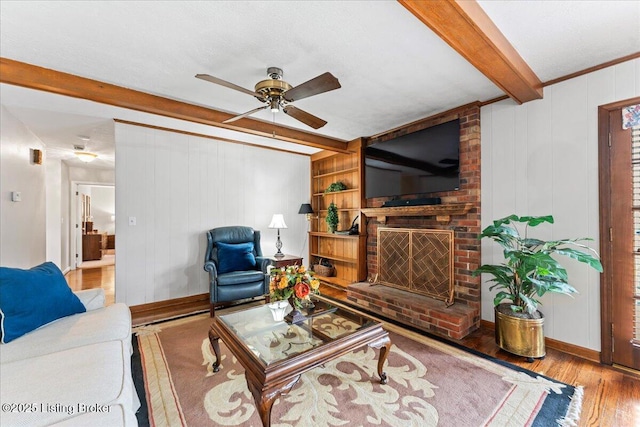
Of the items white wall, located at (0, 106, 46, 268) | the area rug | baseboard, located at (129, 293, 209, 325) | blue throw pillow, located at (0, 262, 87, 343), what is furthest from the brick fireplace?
white wall, located at (0, 106, 46, 268)

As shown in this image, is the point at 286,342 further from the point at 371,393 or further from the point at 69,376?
the point at 69,376

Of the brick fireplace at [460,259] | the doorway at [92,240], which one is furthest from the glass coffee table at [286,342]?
the doorway at [92,240]

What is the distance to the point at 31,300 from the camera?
5.60 feet

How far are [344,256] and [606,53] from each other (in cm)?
375

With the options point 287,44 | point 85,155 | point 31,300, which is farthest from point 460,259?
point 85,155

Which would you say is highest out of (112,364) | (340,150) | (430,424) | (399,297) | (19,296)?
(340,150)

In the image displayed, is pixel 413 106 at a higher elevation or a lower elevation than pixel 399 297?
higher

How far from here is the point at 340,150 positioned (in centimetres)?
432

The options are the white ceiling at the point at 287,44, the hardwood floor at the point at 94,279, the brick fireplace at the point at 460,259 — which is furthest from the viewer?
the hardwood floor at the point at 94,279

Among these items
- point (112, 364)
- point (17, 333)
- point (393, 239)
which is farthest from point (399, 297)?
point (17, 333)

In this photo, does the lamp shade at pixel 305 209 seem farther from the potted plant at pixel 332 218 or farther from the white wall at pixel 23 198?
the white wall at pixel 23 198

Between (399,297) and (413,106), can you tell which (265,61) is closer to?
(413,106)

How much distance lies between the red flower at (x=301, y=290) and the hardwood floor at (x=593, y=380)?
1647 mm

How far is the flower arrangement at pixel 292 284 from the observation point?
2.00 metres
